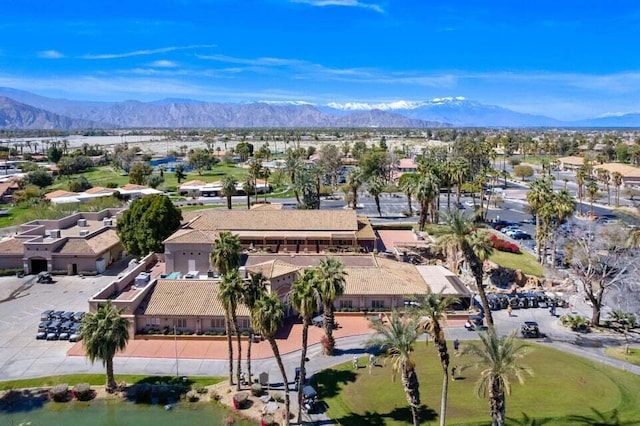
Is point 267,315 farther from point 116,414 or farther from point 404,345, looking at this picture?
point 116,414

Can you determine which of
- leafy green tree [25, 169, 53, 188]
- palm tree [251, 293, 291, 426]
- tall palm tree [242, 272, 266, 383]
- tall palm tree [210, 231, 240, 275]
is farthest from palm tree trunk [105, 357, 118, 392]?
leafy green tree [25, 169, 53, 188]

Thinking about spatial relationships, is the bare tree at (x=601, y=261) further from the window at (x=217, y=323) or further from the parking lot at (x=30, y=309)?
the parking lot at (x=30, y=309)

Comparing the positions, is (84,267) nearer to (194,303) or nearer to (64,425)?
(194,303)

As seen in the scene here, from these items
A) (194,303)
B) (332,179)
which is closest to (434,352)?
(194,303)

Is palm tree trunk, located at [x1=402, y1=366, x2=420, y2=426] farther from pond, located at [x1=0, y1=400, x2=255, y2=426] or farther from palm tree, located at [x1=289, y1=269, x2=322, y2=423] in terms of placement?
pond, located at [x1=0, y1=400, x2=255, y2=426]

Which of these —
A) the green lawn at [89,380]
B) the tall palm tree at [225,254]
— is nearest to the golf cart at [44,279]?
the green lawn at [89,380]

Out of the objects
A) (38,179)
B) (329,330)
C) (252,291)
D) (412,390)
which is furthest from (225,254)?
(38,179)
